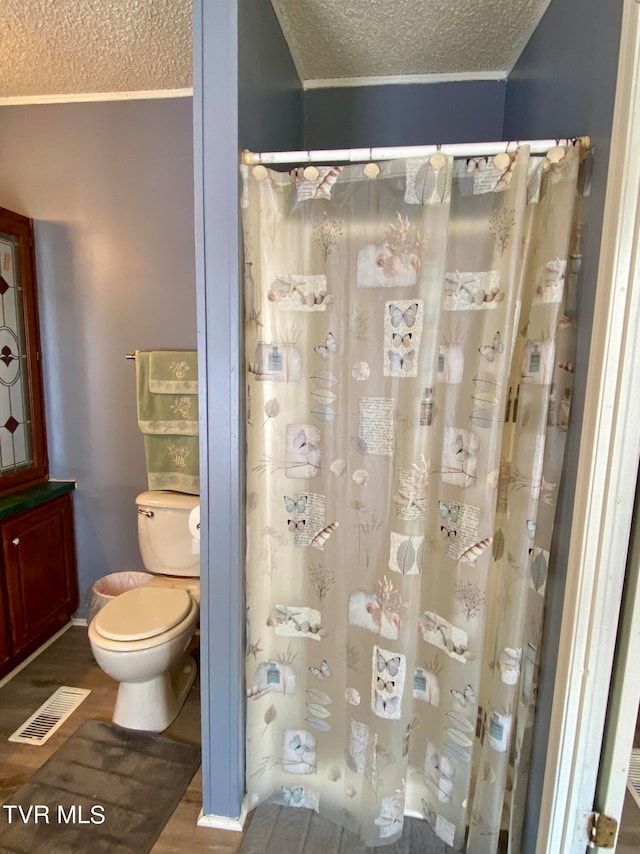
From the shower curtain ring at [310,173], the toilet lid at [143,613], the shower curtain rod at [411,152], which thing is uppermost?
the shower curtain rod at [411,152]

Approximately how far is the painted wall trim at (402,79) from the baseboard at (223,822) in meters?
2.62

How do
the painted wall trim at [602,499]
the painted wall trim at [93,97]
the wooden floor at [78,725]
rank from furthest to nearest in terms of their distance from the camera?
the painted wall trim at [93,97], the wooden floor at [78,725], the painted wall trim at [602,499]

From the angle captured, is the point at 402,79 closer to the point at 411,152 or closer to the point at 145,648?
the point at 411,152

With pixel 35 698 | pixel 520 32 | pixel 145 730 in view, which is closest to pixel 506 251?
pixel 520 32

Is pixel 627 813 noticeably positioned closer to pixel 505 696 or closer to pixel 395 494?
pixel 505 696

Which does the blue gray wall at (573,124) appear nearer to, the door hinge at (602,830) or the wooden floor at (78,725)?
the door hinge at (602,830)

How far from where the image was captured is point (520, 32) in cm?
165

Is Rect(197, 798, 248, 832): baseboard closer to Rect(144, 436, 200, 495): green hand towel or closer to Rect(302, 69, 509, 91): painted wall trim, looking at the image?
Rect(144, 436, 200, 495): green hand towel

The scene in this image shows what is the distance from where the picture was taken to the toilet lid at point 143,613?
1.72m

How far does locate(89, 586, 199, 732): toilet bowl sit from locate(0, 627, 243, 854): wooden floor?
0.10 meters

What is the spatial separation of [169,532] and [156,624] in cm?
49

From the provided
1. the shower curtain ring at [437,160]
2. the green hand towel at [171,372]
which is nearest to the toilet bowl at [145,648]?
the green hand towel at [171,372]

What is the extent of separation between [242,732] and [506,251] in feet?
5.08

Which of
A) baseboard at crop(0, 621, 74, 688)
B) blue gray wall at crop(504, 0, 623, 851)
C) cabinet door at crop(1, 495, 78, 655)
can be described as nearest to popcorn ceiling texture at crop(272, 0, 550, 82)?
blue gray wall at crop(504, 0, 623, 851)
